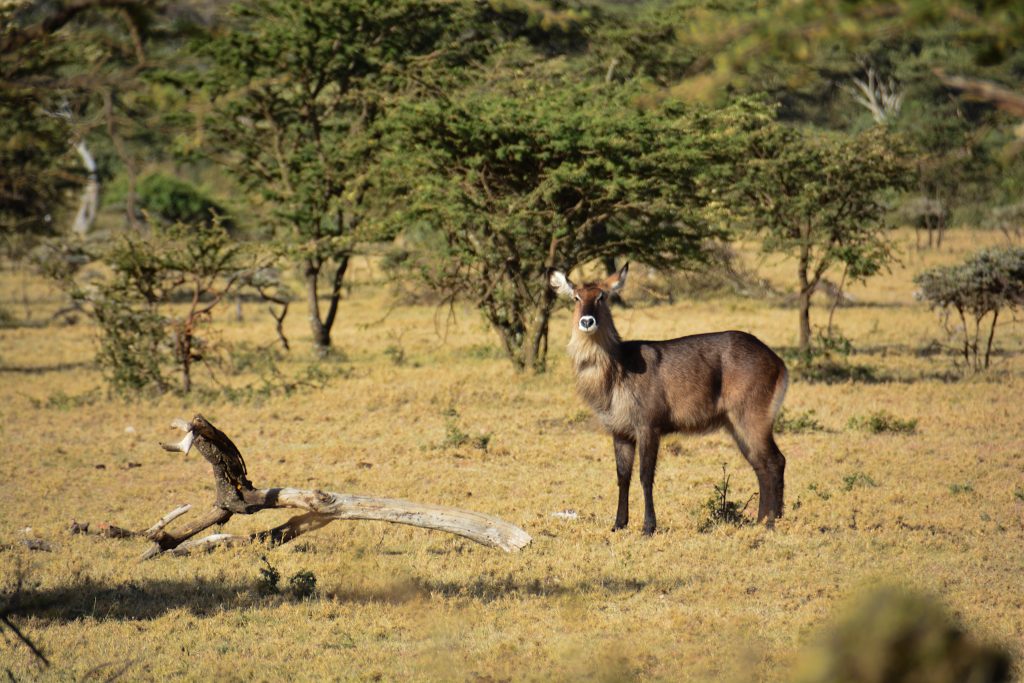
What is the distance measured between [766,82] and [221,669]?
34103 mm

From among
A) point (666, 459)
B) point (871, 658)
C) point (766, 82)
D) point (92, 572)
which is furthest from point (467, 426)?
point (766, 82)

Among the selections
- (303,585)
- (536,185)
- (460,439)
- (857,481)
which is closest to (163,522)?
(303,585)

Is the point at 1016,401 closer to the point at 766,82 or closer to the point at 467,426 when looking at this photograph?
the point at 467,426

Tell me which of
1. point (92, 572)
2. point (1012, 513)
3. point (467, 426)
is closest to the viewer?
point (92, 572)

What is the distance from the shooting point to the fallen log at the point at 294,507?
25.5ft

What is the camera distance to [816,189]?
64.8 feet

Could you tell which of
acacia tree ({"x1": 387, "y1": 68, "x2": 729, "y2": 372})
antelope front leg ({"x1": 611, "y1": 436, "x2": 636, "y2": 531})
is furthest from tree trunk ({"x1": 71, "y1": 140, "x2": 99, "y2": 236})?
antelope front leg ({"x1": 611, "y1": 436, "x2": 636, "y2": 531})

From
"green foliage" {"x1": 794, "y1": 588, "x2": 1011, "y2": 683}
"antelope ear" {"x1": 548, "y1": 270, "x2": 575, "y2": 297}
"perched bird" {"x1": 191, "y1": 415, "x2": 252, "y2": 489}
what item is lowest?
"perched bird" {"x1": 191, "y1": 415, "x2": 252, "y2": 489}

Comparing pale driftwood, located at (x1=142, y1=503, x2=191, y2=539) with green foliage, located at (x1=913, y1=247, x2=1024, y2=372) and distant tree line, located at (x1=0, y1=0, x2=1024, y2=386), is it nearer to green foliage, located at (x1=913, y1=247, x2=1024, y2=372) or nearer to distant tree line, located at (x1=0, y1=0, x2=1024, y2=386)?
distant tree line, located at (x1=0, y1=0, x2=1024, y2=386)

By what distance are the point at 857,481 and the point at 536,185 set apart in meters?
7.82

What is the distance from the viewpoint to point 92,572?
7977 millimetres

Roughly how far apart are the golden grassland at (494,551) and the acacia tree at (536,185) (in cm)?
163

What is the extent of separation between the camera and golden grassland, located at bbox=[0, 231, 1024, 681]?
6.35m

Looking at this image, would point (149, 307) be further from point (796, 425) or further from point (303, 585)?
point (303, 585)
